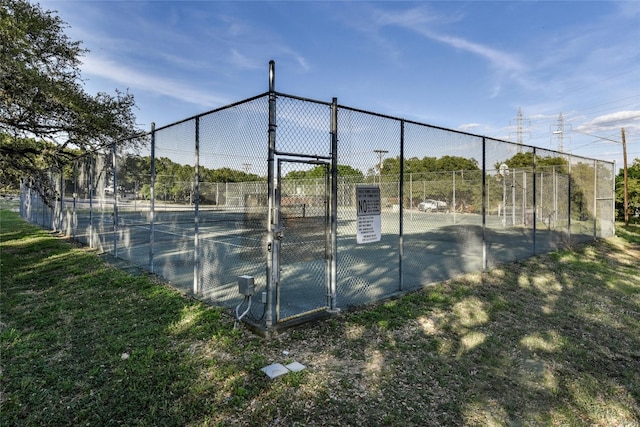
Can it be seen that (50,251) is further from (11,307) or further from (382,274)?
(382,274)

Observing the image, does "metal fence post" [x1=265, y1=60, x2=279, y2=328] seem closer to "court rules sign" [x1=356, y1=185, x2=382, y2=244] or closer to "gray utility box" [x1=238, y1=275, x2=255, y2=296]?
"gray utility box" [x1=238, y1=275, x2=255, y2=296]

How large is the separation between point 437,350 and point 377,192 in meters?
2.08

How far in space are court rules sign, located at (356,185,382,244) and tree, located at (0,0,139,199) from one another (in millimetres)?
5434

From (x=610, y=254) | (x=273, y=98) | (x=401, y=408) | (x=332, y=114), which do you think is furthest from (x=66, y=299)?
(x=610, y=254)

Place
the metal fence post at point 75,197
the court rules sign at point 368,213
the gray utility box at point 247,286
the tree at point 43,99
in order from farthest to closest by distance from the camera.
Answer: the metal fence post at point 75,197
the tree at point 43,99
the court rules sign at point 368,213
the gray utility box at point 247,286

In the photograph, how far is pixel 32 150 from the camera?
10.3 m

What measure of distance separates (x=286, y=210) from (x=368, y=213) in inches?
46.9

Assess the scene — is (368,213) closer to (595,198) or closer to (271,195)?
(271,195)

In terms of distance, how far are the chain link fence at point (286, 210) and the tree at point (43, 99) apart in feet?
2.95

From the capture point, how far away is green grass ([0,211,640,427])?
2.54m

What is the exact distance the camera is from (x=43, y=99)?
9.07 metres

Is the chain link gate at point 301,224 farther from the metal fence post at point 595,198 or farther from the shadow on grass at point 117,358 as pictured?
the metal fence post at point 595,198

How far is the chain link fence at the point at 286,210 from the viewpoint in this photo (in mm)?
3994

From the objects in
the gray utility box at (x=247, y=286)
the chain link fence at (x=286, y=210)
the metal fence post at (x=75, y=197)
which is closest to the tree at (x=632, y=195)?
the chain link fence at (x=286, y=210)
